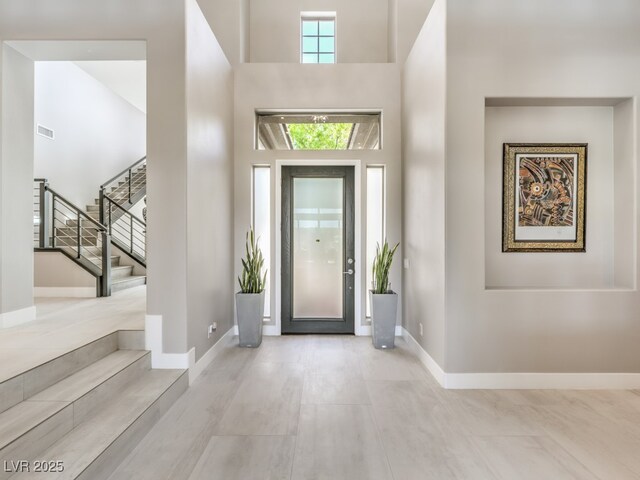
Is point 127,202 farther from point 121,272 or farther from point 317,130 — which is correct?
point 317,130

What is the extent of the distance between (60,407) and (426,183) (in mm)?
3489

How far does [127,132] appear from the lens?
31.6 ft

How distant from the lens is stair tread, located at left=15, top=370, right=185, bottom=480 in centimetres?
194

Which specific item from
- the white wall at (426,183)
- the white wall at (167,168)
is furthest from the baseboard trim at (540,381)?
the white wall at (167,168)

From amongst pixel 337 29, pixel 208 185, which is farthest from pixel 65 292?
pixel 337 29

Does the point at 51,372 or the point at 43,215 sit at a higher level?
the point at 43,215

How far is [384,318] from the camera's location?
178 inches

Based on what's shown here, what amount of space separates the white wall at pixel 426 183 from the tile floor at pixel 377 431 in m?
0.68

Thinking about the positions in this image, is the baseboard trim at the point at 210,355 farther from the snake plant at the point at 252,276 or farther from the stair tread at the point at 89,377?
the snake plant at the point at 252,276

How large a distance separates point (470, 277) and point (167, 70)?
10.5 feet

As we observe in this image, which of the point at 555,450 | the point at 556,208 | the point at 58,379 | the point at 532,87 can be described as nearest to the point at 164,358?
the point at 58,379

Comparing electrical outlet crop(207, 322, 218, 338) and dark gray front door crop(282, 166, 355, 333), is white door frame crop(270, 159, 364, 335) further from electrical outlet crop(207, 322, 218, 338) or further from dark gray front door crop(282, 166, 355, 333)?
electrical outlet crop(207, 322, 218, 338)

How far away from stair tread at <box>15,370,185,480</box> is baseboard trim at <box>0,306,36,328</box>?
1.64m

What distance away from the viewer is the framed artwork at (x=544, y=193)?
354 centimetres
